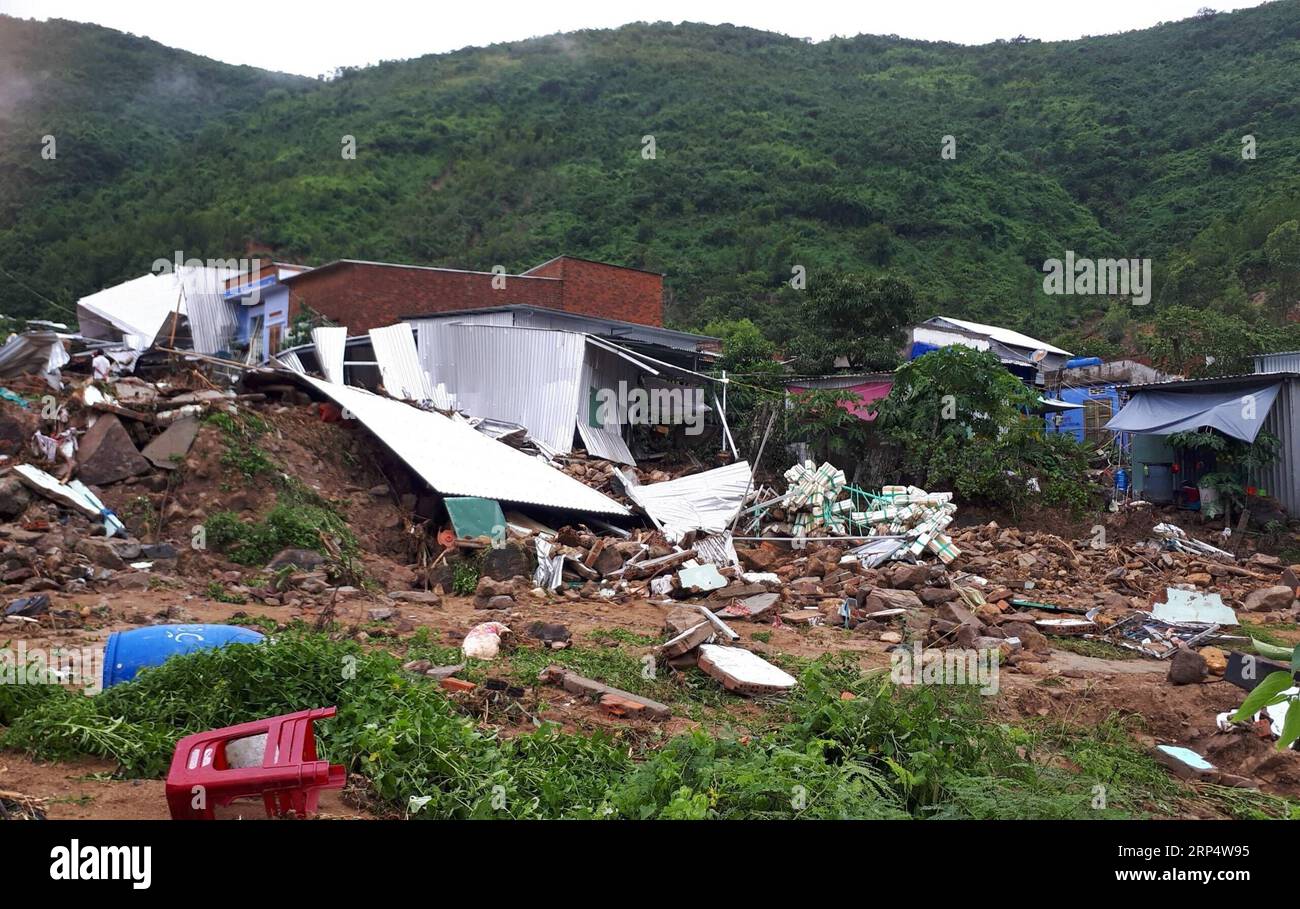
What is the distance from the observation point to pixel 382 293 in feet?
78.9

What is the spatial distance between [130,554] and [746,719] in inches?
289

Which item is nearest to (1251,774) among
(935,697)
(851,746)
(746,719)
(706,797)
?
(935,697)

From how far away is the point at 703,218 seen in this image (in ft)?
148

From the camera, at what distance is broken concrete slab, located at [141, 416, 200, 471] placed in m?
11.7

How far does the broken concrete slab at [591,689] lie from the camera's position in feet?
20.2

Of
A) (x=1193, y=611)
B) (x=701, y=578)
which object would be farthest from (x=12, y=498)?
(x=1193, y=611)

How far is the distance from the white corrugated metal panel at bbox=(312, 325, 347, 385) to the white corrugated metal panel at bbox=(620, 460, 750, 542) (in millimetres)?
5839

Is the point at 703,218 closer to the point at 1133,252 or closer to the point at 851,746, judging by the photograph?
the point at 1133,252

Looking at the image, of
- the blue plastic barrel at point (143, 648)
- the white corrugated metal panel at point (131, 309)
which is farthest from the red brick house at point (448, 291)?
the blue plastic barrel at point (143, 648)

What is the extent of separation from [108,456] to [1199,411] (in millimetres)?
16537

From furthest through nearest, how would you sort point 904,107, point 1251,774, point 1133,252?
point 904,107 < point 1133,252 < point 1251,774
